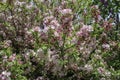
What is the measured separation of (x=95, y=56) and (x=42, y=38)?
1668 millimetres

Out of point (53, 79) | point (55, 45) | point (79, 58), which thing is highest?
point (55, 45)

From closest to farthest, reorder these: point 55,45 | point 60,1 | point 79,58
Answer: point 55,45
point 79,58
point 60,1

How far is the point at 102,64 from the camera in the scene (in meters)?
9.18

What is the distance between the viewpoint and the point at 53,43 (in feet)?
28.5

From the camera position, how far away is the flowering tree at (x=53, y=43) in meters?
8.40

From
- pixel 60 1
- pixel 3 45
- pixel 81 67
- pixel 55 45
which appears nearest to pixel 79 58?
pixel 81 67

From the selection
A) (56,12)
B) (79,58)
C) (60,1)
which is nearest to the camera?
(79,58)

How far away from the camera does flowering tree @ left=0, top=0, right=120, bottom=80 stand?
331 inches

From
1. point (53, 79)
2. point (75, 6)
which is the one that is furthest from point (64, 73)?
point (75, 6)

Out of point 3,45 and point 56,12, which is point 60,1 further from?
point 3,45

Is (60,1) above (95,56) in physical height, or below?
above

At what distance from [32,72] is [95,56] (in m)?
1.81

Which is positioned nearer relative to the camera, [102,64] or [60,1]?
[102,64]

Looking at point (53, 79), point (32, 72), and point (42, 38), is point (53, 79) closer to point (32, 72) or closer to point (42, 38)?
point (32, 72)
